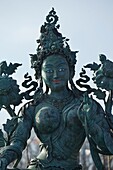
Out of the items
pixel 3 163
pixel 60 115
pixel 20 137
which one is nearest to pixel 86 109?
pixel 60 115

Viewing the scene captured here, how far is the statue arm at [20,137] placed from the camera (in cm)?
614

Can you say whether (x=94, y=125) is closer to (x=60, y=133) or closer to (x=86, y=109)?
(x=86, y=109)

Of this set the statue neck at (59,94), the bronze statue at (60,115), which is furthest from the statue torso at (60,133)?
the statue neck at (59,94)

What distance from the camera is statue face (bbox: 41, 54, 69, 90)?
20.9 feet

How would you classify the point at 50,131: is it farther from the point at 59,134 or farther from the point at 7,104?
the point at 7,104

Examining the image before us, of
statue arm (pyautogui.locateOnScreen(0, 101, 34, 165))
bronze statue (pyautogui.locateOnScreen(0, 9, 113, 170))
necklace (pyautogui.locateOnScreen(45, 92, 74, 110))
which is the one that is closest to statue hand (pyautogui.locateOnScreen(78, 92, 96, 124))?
bronze statue (pyautogui.locateOnScreen(0, 9, 113, 170))

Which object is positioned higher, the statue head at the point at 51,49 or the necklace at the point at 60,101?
the statue head at the point at 51,49

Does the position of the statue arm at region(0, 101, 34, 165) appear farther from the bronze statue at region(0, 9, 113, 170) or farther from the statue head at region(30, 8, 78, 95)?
the statue head at region(30, 8, 78, 95)

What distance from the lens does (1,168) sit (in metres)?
5.96

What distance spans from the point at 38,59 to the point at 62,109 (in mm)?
584

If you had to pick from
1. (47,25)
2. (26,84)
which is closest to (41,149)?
(26,84)

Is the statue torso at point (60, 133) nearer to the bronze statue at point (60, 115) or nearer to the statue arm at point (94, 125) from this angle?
the bronze statue at point (60, 115)

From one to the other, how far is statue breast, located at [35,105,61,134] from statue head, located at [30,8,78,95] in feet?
1.37

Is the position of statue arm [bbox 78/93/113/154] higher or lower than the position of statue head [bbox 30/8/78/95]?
lower
